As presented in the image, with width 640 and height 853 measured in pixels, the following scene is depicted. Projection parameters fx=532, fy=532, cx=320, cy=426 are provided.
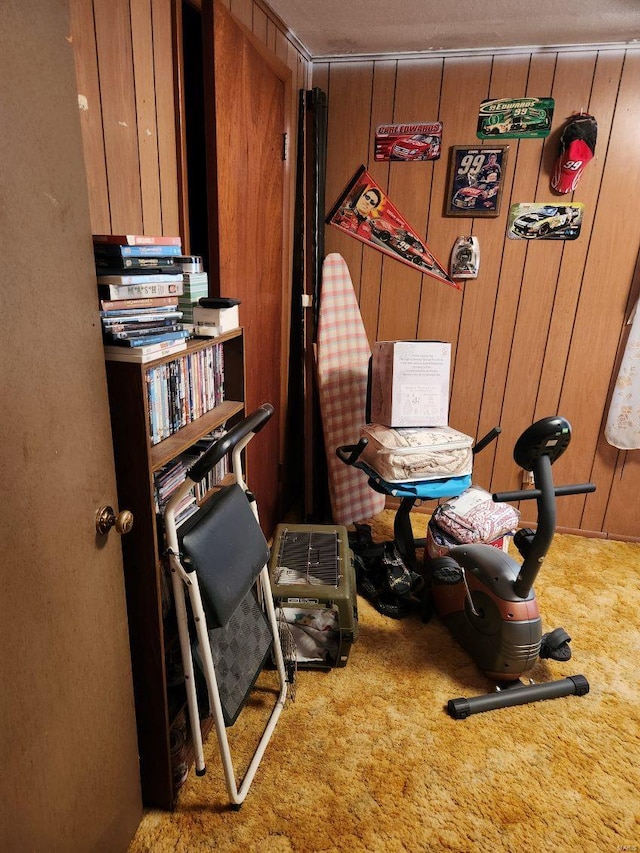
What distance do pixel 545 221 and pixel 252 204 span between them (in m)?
1.47

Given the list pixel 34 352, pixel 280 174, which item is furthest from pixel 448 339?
pixel 34 352

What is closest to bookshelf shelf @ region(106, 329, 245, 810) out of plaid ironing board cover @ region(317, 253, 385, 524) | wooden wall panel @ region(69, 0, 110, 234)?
wooden wall panel @ region(69, 0, 110, 234)

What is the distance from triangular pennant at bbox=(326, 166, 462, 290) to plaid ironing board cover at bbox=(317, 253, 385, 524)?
186 mm

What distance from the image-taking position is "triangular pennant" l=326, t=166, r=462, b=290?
2.72 metres

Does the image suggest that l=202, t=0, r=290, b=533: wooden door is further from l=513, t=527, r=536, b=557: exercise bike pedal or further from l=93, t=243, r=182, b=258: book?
l=513, t=527, r=536, b=557: exercise bike pedal

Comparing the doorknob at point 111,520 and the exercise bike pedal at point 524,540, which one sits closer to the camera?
the doorknob at point 111,520

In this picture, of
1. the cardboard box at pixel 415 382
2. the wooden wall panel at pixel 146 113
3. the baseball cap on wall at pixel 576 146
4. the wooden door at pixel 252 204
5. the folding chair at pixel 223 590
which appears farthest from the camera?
the baseball cap on wall at pixel 576 146

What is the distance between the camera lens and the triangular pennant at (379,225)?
2721 mm

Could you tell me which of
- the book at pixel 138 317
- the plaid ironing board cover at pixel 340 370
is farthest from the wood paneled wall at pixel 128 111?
the plaid ironing board cover at pixel 340 370

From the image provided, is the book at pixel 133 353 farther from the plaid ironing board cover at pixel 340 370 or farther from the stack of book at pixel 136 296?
the plaid ironing board cover at pixel 340 370

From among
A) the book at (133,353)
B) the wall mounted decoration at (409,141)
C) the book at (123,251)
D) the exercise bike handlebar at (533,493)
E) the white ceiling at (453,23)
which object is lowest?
the exercise bike handlebar at (533,493)

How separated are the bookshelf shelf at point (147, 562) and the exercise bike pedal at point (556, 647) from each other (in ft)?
4.25

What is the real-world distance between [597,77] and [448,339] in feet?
4.34

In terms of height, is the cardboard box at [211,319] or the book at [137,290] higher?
the book at [137,290]
